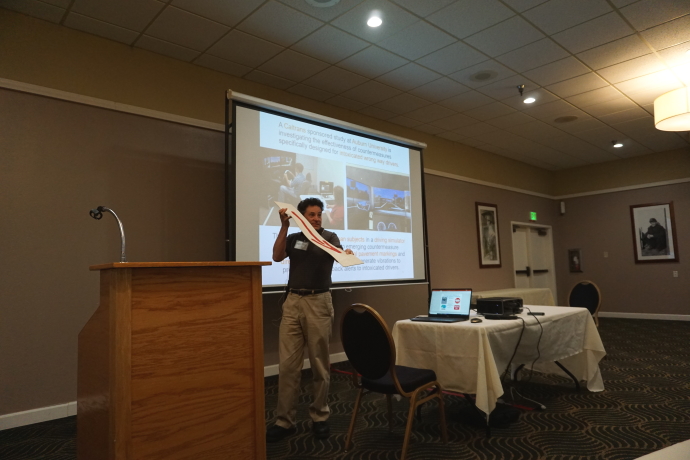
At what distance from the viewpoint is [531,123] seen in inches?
244

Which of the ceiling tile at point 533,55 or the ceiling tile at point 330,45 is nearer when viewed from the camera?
the ceiling tile at point 330,45

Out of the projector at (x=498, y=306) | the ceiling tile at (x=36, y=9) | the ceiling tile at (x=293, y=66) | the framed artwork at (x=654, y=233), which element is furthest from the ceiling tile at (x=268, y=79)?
the framed artwork at (x=654, y=233)

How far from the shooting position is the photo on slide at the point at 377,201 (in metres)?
4.48

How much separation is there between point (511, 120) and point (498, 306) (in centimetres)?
390

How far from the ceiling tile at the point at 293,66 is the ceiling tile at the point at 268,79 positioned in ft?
0.25

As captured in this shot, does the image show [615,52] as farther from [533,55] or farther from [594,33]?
[533,55]

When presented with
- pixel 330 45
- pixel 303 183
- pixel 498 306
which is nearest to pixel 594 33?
pixel 330 45

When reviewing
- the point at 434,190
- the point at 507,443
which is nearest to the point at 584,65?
the point at 434,190

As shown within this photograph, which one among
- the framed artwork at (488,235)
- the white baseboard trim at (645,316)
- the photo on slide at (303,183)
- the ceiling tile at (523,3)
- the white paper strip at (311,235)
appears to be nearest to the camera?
the white paper strip at (311,235)

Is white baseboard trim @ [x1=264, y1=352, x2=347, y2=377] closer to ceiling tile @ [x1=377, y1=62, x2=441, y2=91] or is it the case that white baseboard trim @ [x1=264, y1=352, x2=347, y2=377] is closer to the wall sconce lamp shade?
ceiling tile @ [x1=377, y1=62, x2=441, y2=91]

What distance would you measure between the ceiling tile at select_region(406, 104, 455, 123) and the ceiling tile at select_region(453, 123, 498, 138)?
657 mm

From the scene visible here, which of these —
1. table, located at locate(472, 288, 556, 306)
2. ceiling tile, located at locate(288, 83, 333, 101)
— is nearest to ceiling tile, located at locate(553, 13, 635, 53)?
ceiling tile, located at locate(288, 83, 333, 101)

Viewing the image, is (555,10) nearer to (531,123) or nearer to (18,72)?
(531,123)

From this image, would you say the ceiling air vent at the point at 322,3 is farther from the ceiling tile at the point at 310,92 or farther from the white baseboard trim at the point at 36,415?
the white baseboard trim at the point at 36,415
